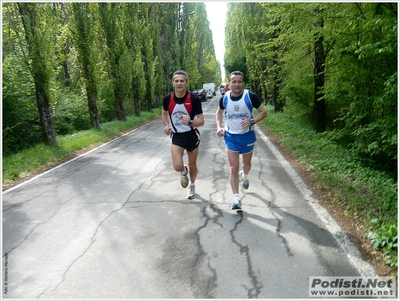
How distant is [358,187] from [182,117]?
305cm

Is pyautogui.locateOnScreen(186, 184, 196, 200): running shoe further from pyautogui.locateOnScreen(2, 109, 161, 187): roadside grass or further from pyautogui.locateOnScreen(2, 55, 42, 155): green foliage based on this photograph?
pyautogui.locateOnScreen(2, 55, 42, 155): green foliage

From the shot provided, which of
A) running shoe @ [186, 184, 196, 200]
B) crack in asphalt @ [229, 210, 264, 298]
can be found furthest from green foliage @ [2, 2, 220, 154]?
crack in asphalt @ [229, 210, 264, 298]

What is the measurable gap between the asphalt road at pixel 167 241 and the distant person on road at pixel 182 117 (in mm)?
872

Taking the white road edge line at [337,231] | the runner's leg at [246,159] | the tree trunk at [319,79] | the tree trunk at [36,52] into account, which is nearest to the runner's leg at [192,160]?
the runner's leg at [246,159]

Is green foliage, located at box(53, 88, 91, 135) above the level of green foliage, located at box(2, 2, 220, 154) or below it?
below

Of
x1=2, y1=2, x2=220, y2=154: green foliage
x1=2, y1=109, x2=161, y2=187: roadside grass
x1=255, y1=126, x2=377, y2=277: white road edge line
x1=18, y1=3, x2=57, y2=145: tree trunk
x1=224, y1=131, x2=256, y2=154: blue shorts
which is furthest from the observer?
x1=2, y1=2, x2=220, y2=154: green foliage

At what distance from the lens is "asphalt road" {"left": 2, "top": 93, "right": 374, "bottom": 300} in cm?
308

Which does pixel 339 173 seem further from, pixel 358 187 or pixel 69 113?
pixel 69 113

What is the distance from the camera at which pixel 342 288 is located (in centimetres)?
296

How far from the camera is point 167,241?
395 centimetres

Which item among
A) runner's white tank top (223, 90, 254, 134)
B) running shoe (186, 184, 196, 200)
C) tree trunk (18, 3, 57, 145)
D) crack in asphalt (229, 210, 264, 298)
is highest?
tree trunk (18, 3, 57, 145)

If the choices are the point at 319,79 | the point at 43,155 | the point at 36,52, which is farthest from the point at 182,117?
the point at 36,52

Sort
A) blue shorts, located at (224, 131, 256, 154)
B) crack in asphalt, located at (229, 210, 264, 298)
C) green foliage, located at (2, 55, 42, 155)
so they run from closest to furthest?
crack in asphalt, located at (229, 210, 264, 298) → blue shorts, located at (224, 131, 256, 154) → green foliage, located at (2, 55, 42, 155)

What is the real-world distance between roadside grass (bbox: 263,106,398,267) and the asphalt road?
345 millimetres
